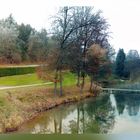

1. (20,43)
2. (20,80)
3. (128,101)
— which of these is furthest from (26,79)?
(128,101)

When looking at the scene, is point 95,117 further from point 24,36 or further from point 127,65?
point 24,36

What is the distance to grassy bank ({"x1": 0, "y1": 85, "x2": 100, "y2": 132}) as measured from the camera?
5652mm

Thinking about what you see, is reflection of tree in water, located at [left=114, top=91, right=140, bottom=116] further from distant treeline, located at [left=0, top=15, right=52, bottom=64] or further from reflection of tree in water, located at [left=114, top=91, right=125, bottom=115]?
distant treeline, located at [left=0, top=15, right=52, bottom=64]

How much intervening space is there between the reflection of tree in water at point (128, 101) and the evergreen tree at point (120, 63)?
27 cm

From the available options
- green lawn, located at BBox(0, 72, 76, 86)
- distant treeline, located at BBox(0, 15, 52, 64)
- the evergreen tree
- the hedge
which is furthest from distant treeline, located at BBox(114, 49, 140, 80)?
the hedge

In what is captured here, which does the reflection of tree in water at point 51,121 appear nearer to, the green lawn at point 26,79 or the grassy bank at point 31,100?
the grassy bank at point 31,100

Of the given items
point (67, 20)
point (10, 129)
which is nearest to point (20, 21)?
point (67, 20)

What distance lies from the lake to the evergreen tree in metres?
0.27

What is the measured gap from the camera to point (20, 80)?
5.68 meters

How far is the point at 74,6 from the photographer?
549cm

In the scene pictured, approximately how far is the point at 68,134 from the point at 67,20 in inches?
55.2

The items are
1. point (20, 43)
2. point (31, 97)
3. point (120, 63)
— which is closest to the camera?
point (120, 63)

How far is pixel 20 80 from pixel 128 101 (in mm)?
1387

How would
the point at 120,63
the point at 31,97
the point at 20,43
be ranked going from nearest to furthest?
the point at 120,63 < the point at 20,43 < the point at 31,97
